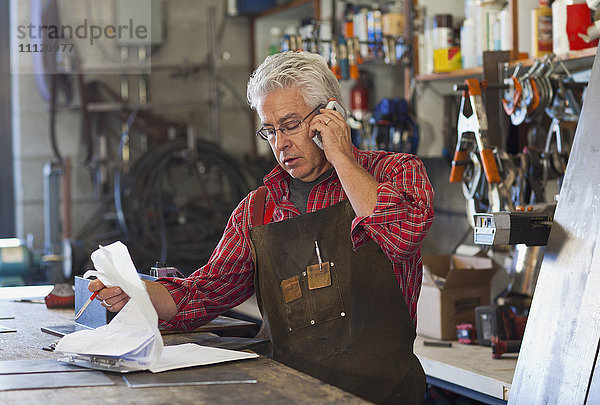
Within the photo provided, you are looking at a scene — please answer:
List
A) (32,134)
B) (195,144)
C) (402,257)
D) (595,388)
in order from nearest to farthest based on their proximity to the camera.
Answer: (595,388) → (402,257) → (195,144) → (32,134)

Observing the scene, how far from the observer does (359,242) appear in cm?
209

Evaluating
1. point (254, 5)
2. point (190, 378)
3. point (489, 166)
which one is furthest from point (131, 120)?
point (190, 378)

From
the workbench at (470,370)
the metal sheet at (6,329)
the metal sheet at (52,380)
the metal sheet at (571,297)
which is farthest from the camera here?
the workbench at (470,370)

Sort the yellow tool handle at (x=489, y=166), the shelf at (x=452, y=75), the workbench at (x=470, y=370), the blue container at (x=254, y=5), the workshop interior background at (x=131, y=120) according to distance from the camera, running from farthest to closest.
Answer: the blue container at (x=254, y=5) < the workshop interior background at (x=131, y=120) < the shelf at (x=452, y=75) < the yellow tool handle at (x=489, y=166) < the workbench at (x=470, y=370)

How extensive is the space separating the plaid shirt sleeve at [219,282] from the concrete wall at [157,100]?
12.7 feet

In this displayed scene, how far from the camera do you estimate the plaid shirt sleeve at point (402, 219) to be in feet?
6.51

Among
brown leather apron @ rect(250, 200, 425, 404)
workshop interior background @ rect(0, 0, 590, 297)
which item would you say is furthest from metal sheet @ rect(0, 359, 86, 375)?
workshop interior background @ rect(0, 0, 590, 297)

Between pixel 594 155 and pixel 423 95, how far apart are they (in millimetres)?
2246

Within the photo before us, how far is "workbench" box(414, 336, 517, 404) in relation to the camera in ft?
8.57

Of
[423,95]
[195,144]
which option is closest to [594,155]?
[423,95]

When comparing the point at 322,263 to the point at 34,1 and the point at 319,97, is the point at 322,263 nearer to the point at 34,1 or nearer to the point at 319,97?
the point at 319,97

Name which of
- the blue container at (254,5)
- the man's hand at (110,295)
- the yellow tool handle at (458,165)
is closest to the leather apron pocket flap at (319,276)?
the man's hand at (110,295)

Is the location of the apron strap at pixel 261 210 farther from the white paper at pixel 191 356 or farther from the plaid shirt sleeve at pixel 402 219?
the white paper at pixel 191 356

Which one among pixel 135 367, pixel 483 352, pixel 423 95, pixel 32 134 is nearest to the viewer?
pixel 135 367
